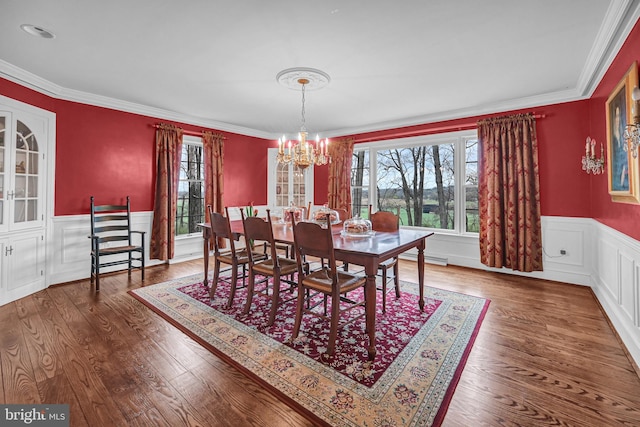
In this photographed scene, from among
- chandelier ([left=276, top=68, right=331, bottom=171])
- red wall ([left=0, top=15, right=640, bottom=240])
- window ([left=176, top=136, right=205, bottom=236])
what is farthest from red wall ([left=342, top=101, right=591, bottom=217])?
window ([left=176, top=136, right=205, bottom=236])

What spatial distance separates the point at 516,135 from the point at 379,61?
2.47 meters

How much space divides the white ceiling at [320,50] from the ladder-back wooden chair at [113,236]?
1.51 meters

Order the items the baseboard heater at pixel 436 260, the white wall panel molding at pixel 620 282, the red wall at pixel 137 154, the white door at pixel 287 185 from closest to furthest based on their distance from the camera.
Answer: the white wall panel molding at pixel 620 282 → the red wall at pixel 137 154 → the baseboard heater at pixel 436 260 → the white door at pixel 287 185

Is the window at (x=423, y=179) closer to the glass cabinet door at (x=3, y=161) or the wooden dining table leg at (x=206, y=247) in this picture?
the wooden dining table leg at (x=206, y=247)

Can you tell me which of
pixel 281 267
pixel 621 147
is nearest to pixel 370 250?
pixel 281 267

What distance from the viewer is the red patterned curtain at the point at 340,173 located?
5.69 m

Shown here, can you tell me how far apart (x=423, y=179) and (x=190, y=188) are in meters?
4.25

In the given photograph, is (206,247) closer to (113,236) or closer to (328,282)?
(113,236)

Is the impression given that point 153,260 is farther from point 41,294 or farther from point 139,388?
point 139,388

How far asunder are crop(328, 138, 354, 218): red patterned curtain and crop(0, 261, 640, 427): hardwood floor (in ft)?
10.8

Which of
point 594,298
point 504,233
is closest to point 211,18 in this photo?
point 504,233

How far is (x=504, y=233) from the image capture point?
418 cm

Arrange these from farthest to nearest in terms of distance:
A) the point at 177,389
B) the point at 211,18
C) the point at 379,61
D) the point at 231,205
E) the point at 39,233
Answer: the point at 231,205 → the point at 39,233 → the point at 379,61 → the point at 211,18 → the point at 177,389

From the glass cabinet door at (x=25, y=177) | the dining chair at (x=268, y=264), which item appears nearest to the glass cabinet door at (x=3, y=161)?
the glass cabinet door at (x=25, y=177)
